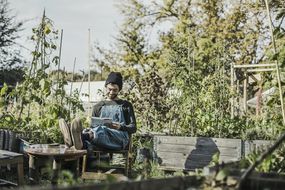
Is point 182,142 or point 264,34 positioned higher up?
point 264,34

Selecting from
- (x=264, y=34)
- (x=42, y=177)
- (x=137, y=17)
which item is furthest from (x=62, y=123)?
(x=137, y=17)

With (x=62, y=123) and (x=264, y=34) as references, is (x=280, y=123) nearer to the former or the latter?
(x=62, y=123)

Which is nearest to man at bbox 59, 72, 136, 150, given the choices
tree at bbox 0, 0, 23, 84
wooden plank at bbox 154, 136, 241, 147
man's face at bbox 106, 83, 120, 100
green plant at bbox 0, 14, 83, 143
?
man's face at bbox 106, 83, 120, 100

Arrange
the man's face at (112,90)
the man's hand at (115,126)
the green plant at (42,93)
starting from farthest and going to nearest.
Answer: the green plant at (42,93), the man's face at (112,90), the man's hand at (115,126)

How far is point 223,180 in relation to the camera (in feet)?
8.53

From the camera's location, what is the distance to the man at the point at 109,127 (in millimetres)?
5055

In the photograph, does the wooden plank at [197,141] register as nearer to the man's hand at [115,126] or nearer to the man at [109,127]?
the man at [109,127]

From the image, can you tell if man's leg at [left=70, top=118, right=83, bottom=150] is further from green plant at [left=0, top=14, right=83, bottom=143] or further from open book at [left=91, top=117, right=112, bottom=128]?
green plant at [left=0, top=14, right=83, bottom=143]

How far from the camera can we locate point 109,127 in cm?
559

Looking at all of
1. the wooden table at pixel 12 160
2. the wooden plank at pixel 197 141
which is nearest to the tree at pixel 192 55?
the wooden plank at pixel 197 141

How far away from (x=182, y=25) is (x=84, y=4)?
376 centimetres

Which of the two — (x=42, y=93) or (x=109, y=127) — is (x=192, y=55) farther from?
(x=109, y=127)

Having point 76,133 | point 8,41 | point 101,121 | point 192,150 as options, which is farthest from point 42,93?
point 8,41

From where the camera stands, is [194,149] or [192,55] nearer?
[194,149]
